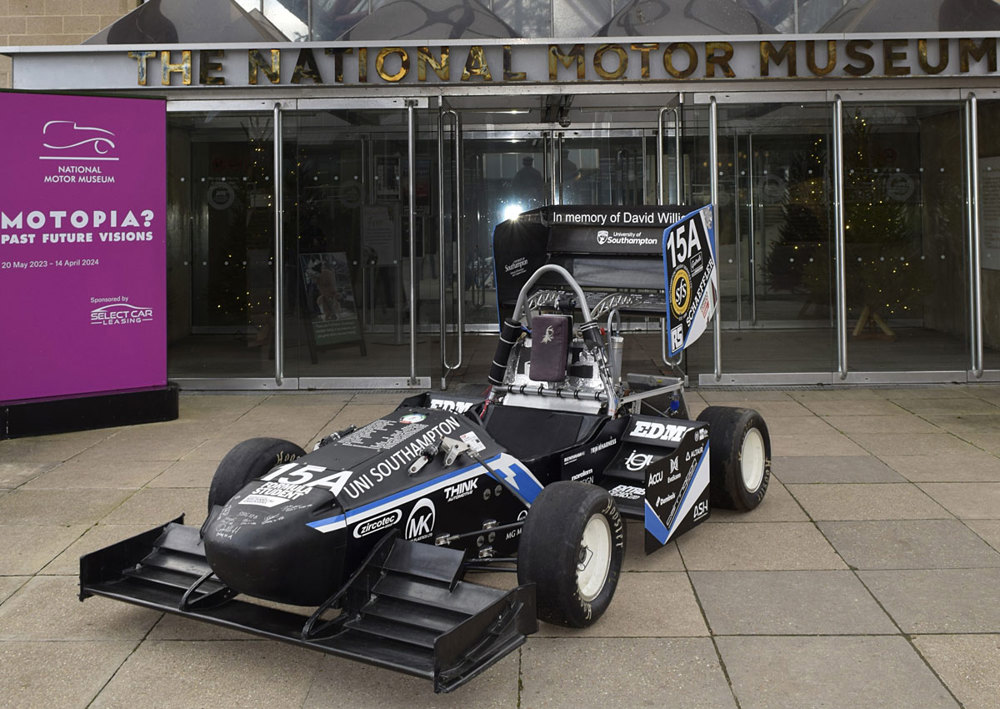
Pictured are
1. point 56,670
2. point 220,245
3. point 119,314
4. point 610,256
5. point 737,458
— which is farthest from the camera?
point 220,245

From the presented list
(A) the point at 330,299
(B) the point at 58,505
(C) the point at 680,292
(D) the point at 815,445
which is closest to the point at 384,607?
(C) the point at 680,292

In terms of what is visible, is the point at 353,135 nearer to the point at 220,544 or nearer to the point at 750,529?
the point at 750,529

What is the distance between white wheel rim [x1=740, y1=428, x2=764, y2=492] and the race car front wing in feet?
9.06

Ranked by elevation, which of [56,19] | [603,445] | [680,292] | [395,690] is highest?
[56,19]

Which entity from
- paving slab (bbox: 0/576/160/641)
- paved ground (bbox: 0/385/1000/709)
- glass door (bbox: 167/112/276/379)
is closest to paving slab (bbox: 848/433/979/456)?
paved ground (bbox: 0/385/1000/709)

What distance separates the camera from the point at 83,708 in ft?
13.8

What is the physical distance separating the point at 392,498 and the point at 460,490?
0.45 meters

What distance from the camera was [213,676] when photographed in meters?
4.44

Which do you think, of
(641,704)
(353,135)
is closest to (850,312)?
(353,135)

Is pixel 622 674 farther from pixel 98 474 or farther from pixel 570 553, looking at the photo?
pixel 98 474

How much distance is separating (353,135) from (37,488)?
19.1 feet

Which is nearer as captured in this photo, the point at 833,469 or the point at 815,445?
the point at 833,469

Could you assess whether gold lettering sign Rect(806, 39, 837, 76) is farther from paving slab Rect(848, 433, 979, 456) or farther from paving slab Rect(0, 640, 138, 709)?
paving slab Rect(0, 640, 138, 709)

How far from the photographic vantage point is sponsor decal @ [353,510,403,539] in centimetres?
455
